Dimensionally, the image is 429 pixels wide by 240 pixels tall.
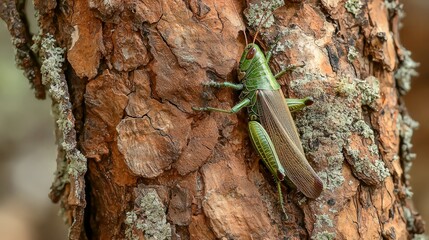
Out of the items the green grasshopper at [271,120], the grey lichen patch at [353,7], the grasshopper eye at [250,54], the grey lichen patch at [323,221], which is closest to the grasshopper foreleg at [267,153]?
the green grasshopper at [271,120]

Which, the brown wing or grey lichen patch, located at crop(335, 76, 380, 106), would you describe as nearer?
the brown wing

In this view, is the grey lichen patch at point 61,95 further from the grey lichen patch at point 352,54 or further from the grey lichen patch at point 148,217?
the grey lichen patch at point 352,54

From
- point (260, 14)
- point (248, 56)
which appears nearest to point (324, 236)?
point (248, 56)

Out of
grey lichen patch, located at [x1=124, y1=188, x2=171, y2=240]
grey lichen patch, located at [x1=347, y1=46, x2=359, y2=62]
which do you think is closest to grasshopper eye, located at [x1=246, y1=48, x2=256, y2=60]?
grey lichen patch, located at [x1=347, y1=46, x2=359, y2=62]

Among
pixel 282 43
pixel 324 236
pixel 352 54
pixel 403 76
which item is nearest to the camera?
pixel 324 236

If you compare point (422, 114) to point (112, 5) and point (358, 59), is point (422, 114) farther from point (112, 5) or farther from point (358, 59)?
point (112, 5)

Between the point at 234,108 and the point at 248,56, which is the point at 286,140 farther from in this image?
the point at 248,56

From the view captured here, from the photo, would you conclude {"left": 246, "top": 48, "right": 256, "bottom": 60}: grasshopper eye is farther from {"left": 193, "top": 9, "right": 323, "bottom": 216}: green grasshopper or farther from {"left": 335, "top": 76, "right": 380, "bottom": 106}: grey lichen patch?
{"left": 335, "top": 76, "right": 380, "bottom": 106}: grey lichen patch
